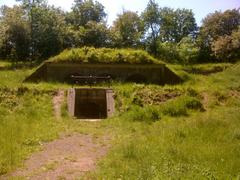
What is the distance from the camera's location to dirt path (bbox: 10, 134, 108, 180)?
8609 mm

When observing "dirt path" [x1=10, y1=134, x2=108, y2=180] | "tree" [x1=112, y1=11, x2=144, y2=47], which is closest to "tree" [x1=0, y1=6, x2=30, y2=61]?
"tree" [x1=112, y1=11, x2=144, y2=47]

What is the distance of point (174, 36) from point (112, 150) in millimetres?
47953

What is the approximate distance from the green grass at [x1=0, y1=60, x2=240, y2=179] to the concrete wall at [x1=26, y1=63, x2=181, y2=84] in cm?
324

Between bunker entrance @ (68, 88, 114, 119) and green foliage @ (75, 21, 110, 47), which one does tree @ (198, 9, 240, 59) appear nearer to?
green foliage @ (75, 21, 110, 47)

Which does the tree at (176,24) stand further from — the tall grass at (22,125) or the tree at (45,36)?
the tall grass at (22,125)

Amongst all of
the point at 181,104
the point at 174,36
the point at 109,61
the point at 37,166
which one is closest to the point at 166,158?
the point at 37,166

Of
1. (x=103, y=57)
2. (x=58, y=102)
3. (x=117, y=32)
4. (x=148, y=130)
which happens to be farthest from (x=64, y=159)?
(x=117, y=32)

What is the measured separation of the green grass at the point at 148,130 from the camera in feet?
28.2

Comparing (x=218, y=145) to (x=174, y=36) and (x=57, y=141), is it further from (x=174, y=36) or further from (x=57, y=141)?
(x=174, y=36)

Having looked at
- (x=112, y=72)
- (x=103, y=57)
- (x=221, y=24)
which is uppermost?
(x=221, y=24)

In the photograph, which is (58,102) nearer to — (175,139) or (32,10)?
(175,139)

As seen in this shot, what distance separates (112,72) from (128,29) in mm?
25131

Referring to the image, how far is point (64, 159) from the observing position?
9.87 meters

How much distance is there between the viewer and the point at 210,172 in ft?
26.3
